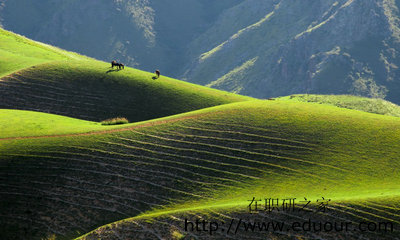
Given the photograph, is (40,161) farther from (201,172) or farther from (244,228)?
(244,228)

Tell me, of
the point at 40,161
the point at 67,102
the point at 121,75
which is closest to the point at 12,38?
the point at 121,75

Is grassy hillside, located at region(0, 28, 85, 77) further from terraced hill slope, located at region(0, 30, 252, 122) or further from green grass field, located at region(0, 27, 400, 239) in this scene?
green grass field, located at region(0, 27, 400, 239)

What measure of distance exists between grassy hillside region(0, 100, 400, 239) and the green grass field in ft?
0.35

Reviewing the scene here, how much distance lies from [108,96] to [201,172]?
35917mm

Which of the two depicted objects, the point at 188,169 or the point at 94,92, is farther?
the point at 94,92

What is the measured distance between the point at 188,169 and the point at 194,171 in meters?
0.70

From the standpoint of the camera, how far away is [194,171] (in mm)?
47156

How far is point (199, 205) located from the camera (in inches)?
1644

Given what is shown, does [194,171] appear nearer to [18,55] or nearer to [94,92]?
[94,92]

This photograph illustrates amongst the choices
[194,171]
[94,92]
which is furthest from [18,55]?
[194,171]

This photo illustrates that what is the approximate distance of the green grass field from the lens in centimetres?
3838

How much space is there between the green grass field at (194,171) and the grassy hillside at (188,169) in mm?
107

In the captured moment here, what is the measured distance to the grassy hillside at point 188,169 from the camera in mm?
41219

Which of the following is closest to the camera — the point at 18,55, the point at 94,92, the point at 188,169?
the point at 188,169
